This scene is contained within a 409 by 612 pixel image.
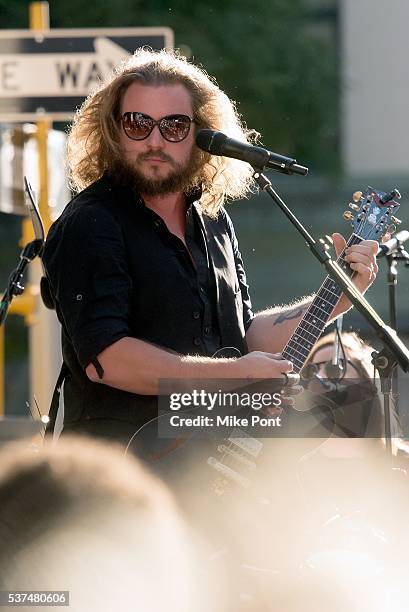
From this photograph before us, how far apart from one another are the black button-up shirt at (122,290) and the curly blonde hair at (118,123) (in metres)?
0.16

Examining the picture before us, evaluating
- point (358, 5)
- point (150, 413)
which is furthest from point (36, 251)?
point (358, 5)

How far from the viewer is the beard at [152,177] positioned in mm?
2992

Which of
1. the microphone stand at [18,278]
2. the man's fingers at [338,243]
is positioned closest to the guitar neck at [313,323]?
the man's fingers at [338,243]

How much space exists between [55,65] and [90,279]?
2156 mm

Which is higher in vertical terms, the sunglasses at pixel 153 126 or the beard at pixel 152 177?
the sunglasses at pixel 153 126

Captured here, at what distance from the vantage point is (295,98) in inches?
305

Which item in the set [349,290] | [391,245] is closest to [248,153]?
[349,290]

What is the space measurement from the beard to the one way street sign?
69.6 inches

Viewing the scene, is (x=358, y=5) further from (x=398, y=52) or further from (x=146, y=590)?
(x=146, y=590)

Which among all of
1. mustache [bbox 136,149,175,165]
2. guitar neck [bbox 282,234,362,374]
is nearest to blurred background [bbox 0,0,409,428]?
guitar neck [bbox 282,234,362,374]

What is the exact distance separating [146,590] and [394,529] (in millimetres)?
566

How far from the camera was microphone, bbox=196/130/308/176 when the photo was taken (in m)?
2.70

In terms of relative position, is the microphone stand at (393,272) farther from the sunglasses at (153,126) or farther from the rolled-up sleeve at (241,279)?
the sunglasses at (153,126)

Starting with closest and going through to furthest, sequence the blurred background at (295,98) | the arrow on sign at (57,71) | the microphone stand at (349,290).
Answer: the microphone stand at (349,290) → the arrow on sign at (57,71) → the blurred background at (295,98)
